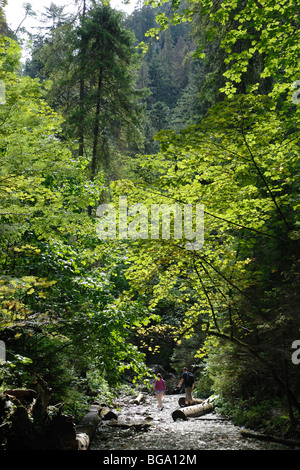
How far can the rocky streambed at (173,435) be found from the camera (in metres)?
6.21

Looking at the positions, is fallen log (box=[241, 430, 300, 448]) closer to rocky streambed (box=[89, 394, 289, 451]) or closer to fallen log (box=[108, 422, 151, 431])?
rocky streambed (box=[89, 394, 289, 451])

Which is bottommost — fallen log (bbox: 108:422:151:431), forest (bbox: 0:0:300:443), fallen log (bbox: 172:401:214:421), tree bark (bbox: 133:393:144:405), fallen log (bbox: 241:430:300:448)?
tree bark (bbox: 133:393:144:405)

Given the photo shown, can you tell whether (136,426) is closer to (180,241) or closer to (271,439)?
(271,439)

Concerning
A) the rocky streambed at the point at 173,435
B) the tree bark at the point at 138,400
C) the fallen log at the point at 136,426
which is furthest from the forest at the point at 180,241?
the tree bark at the point at 138,400

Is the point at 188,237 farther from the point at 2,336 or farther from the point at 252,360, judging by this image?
the point at 252,360

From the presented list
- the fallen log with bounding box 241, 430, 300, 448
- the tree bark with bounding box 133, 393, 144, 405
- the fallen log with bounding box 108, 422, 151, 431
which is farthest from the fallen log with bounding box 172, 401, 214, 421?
the tree bark with bounding box 133, 393, 144, 405

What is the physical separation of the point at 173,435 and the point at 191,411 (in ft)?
9.57

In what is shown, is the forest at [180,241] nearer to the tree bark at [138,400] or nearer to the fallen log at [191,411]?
the fallen log at [191,411]

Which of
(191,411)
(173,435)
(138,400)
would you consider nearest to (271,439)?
(173,435)

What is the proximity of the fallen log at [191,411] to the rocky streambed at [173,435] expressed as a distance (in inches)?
6.5

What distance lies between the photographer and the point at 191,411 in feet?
32.9

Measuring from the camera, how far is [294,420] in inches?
243

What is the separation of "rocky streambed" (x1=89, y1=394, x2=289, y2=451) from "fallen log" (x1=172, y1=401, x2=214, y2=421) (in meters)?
0.16

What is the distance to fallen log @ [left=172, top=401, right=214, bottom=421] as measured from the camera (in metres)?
9.79
